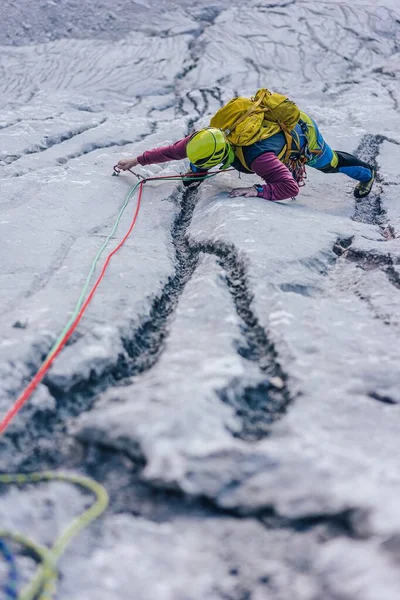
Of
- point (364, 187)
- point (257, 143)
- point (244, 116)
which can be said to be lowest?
→ point (364, 187)

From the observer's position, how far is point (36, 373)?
56.9 inches

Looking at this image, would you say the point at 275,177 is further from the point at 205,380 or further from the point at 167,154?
the point at 205,380

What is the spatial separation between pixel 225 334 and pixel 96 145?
2614mm

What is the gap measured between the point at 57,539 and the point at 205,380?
508 millimetres

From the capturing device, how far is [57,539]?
1.05 metres

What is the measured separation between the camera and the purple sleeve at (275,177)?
8.80 ft

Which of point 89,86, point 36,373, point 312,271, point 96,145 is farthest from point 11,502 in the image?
point 89,86

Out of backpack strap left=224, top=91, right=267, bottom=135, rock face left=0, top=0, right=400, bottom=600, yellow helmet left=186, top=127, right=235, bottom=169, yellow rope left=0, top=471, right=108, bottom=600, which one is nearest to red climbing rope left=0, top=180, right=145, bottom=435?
rock face left=0, top=0, right=400, bottom=600

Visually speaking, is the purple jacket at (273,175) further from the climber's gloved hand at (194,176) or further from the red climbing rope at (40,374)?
the red climbing rope at (40,374)

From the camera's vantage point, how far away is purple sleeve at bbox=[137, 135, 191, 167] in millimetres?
2726

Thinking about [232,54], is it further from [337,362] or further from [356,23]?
[337,362]

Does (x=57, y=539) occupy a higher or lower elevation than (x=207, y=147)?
lower

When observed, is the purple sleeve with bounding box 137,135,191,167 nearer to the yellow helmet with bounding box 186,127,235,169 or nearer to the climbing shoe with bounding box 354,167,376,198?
the yellow helmet with bounding box 186,127,235,169

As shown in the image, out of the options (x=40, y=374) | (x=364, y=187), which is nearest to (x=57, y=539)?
(x=40, y=374)
